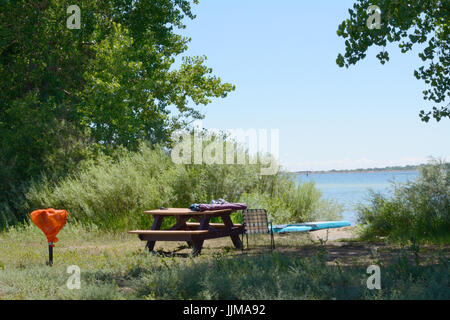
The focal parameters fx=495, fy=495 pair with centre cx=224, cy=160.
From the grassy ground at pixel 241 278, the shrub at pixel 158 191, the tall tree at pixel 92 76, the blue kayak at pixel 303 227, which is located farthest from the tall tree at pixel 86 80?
the grassy ground at pixel 241 278

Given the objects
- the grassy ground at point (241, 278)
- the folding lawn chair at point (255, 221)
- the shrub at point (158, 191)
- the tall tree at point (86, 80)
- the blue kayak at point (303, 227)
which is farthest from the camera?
the tall tree at point (86, 80)

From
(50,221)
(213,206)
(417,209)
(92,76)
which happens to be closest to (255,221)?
(213,206)

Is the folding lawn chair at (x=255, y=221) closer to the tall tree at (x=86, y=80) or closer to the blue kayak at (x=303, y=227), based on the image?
the blue kayak at (x=303, y=227)

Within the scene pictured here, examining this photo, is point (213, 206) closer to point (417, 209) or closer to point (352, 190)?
point (417, 209)

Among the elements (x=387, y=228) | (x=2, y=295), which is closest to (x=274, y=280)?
(x=2, y=295)

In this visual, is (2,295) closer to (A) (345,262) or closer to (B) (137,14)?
(A) (345,262)

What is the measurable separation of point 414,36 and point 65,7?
1514 centimetres

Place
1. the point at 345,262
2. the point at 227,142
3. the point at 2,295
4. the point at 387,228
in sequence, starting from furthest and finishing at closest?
the point at 227,142, the point at 387,228, the point at 345,262, the point at 2,295

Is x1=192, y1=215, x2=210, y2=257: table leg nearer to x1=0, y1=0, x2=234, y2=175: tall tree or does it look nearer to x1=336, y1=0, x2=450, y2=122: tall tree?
x1=336, y1=0, x2=450, y2=122: tall tree

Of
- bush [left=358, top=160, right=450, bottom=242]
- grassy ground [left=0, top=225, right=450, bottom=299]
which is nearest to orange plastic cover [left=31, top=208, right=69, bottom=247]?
grassy ground [left=0, top=225, right=450, bottom=299]

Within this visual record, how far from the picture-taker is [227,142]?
1658 centimetres

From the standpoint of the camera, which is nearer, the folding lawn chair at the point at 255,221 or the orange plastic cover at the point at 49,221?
the orange plastic cover at the point at 49,221

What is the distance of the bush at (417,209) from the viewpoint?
37.2 ft

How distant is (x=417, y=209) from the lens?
11828 mm
